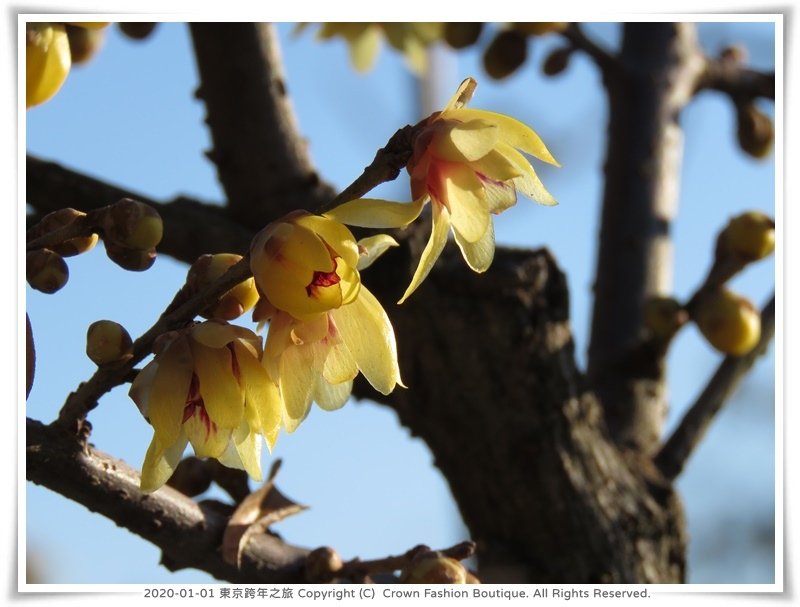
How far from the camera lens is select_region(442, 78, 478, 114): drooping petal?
0.75 meters

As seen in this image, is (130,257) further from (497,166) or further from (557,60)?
(557,60)

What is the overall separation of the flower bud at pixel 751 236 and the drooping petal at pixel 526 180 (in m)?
0.90

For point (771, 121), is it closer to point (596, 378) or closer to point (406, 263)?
point (596, 378)

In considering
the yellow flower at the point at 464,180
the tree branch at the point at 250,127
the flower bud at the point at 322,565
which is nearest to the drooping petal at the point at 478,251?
the yellow flower at the point at 464,180

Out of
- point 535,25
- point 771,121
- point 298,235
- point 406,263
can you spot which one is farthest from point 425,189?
point 771,121

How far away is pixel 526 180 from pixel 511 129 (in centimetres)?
5

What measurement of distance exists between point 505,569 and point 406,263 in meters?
0.49

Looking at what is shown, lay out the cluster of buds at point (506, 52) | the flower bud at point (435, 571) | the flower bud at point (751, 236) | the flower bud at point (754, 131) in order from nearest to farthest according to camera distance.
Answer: the flower bud at point (435, 571) < the flower bud at point (751, 236) < the cluster of buds at point (506, 52) < the flower bud at point (754, 131)

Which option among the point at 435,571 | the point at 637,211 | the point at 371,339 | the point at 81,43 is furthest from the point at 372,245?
the point at 637,211

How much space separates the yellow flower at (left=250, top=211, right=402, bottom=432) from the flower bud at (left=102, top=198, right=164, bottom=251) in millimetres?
101

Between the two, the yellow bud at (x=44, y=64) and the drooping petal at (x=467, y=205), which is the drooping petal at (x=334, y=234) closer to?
the drooping petal at (x=467, y=205)

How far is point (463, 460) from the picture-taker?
1.64 meters

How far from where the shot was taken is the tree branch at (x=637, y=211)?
6.30ft

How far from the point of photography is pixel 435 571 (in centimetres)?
98
